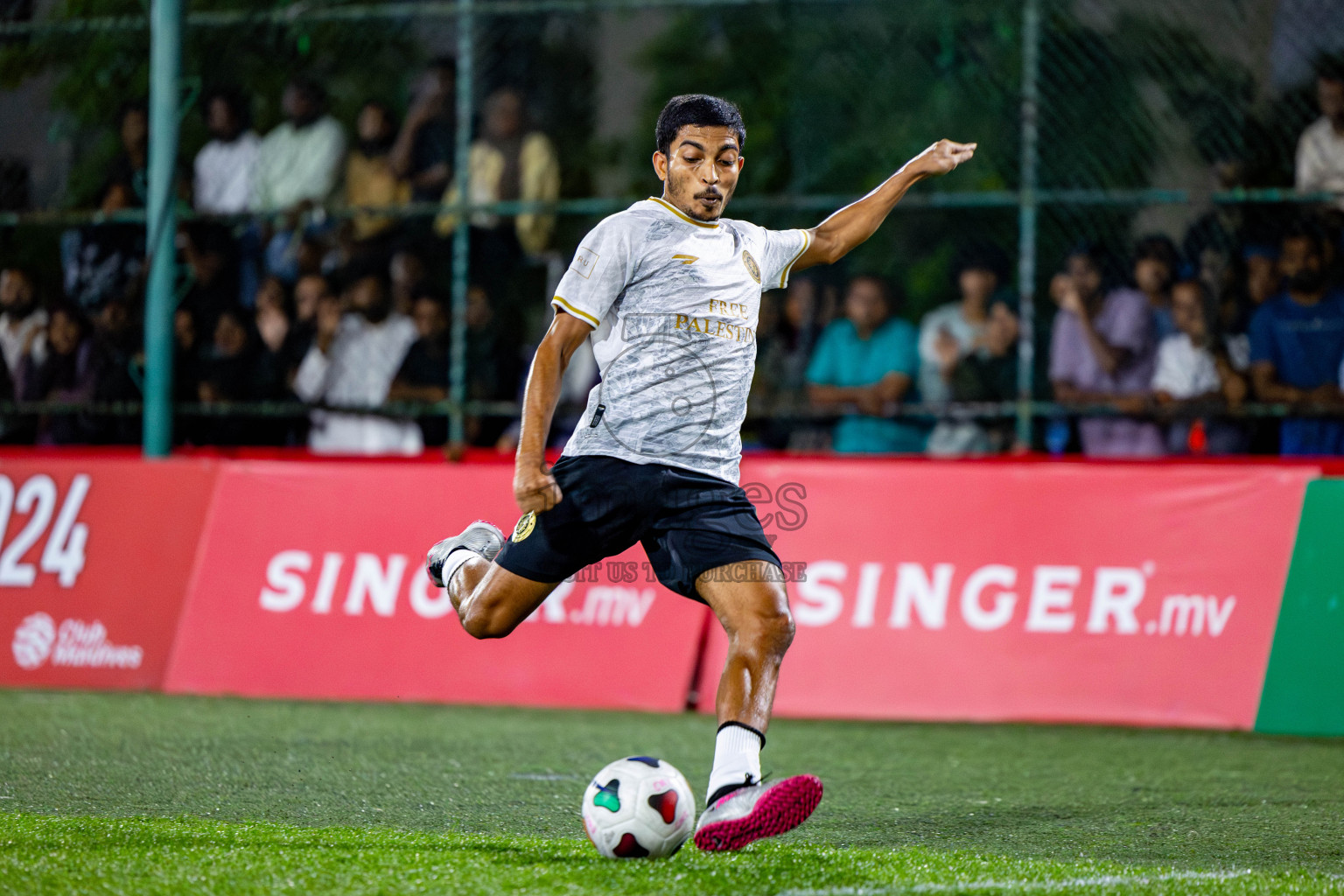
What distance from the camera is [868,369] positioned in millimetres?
9562

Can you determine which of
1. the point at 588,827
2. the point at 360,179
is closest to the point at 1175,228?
the point at 360,179

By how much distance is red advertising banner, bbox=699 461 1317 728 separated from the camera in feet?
26.2

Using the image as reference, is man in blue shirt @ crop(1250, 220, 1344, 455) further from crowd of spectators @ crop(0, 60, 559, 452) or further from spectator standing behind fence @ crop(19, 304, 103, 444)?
spectator standing behind fence @ crop(19, 304, 103, 444)

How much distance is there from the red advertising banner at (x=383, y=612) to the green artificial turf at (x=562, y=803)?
28cm

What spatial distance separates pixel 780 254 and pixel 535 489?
45.1 inches

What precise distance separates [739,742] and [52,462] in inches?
242

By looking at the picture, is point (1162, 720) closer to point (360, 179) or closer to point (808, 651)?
point (808, 651)

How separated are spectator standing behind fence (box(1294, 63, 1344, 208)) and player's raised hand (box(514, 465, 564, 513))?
5.54m

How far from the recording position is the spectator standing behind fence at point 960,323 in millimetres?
9461

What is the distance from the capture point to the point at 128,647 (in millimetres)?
9062

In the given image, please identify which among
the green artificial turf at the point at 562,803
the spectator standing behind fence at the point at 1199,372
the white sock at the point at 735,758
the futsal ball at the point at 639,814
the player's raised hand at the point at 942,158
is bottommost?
the green artificial turf at the point at 562,803

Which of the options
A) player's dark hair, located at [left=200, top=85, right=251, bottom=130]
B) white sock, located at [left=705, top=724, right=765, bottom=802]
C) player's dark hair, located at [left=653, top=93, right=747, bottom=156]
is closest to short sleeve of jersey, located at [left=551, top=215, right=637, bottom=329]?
player's dark hair, located at [left=653, top=93, right=747, bottom=156]

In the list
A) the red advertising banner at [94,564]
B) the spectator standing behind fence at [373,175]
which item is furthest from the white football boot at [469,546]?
the spectator standing behind fence at [373,175]

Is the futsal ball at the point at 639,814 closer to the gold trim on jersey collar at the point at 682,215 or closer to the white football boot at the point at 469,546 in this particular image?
the white football boot at the point at 469,546
